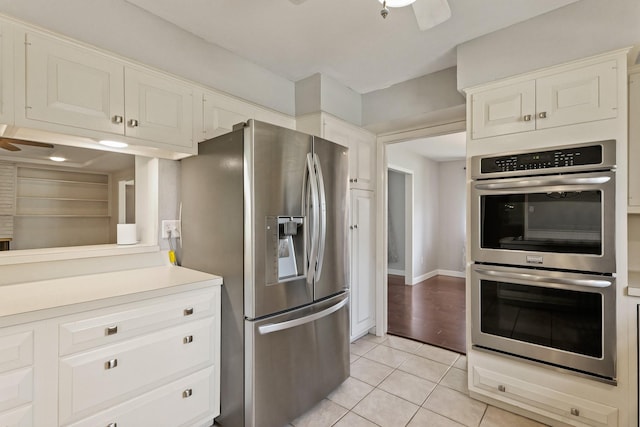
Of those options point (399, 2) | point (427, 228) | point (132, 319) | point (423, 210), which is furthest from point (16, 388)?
point (427, 228)

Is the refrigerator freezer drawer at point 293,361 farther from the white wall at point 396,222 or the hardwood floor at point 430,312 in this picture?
the white wall at point 396,222

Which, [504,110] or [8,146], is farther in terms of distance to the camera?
[504,110]

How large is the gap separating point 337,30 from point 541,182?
164 cm

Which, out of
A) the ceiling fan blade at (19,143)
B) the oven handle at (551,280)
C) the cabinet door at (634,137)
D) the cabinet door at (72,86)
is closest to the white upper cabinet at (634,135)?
the cabinet door at (634,137)

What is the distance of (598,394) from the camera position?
1650 millimetres

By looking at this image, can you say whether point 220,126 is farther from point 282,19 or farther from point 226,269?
point 226,269

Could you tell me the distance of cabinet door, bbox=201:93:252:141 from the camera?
210 cm

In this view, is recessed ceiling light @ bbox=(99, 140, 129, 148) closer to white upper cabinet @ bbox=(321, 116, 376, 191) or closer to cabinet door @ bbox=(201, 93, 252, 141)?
cabinet door @ bbox=(201, 93, 252, 141)

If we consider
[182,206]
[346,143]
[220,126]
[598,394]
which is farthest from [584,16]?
[182,206]

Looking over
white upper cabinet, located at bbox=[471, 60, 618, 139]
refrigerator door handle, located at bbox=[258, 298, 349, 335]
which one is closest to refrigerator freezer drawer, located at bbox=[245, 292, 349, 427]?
refrigerator door handle, located at bbox=[258, 298, 349, 335]

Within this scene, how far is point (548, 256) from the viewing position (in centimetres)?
177

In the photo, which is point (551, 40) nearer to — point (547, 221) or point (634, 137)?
point (634, 137)

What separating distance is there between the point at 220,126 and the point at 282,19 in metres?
0.83

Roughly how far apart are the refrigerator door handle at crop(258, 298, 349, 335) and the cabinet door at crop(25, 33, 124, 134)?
1.38 metres
